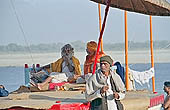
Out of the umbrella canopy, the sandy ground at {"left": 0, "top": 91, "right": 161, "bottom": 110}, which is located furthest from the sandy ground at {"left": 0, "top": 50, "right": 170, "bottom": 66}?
the umbrella canopy

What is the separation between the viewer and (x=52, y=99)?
5.82 m

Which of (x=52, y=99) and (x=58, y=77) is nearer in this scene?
(x=52, y=99)

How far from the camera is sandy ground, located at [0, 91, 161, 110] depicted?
5.35 meters

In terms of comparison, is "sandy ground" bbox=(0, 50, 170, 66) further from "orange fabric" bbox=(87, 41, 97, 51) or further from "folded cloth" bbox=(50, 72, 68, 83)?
"orange fabric" bbox=(87, 41, 97, 51)

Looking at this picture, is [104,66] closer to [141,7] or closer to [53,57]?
[141,7]

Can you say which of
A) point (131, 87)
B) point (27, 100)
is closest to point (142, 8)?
point (27, 100)

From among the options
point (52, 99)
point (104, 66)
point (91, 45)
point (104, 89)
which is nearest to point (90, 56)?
point (91, 45)

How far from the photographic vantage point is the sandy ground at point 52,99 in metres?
5.35

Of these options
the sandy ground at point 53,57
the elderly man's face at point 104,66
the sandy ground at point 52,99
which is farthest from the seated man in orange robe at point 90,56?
the elderly man's face at point 104,66

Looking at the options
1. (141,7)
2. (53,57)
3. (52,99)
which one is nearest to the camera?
(52,99)

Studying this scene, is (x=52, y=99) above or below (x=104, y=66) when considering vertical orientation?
below

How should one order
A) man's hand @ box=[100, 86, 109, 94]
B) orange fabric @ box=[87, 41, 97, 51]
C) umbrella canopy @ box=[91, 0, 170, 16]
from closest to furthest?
1. man's hand @ box=[100, 86, 109, 94]
2. umbrella canopy @ box=[91, 0, 170, 16]
3. orange fabric @ box=[87, 41, 97, 51]

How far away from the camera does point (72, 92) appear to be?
6.59m

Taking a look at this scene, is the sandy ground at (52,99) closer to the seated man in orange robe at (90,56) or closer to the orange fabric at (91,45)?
the seated man in orange robe at (90,56)
